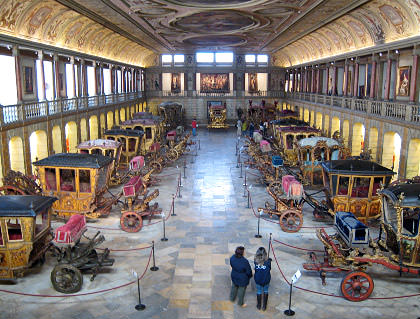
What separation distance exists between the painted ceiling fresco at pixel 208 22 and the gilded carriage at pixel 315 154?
21.3ft

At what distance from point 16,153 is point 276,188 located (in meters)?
11.1

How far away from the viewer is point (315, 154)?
18422 mm

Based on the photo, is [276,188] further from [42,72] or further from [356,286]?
[42,72]

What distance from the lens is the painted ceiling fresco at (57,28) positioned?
17.2 m

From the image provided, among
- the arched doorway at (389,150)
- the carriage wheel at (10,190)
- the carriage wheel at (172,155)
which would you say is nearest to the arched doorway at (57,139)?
the carriage wheel at (172,155)

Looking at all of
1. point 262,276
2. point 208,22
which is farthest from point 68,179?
point 208,22

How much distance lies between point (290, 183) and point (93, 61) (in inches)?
820

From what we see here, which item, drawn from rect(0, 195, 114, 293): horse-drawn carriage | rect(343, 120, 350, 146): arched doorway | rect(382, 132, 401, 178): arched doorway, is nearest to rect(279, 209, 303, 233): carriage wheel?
rect(0, 195, 114, 293): horse-drawn carriage

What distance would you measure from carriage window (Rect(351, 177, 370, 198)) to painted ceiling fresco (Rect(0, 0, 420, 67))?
8.93 meters

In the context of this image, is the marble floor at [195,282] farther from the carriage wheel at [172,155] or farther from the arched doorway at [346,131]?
the arched doorway at [346,131]

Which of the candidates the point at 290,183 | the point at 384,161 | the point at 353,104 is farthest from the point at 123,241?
the point at 353,104

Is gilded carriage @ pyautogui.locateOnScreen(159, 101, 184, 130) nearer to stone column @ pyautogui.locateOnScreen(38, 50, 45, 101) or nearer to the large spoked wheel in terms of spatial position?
stone column @ pyautogui.locateOnScreen(38, 50, 45, 101)

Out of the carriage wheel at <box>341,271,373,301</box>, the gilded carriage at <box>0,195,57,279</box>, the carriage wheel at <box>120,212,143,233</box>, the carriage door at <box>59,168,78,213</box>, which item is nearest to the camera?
the carriage wheel at <box>341,271,373,301</box>

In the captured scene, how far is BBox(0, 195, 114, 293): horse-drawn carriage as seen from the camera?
9.05 m
